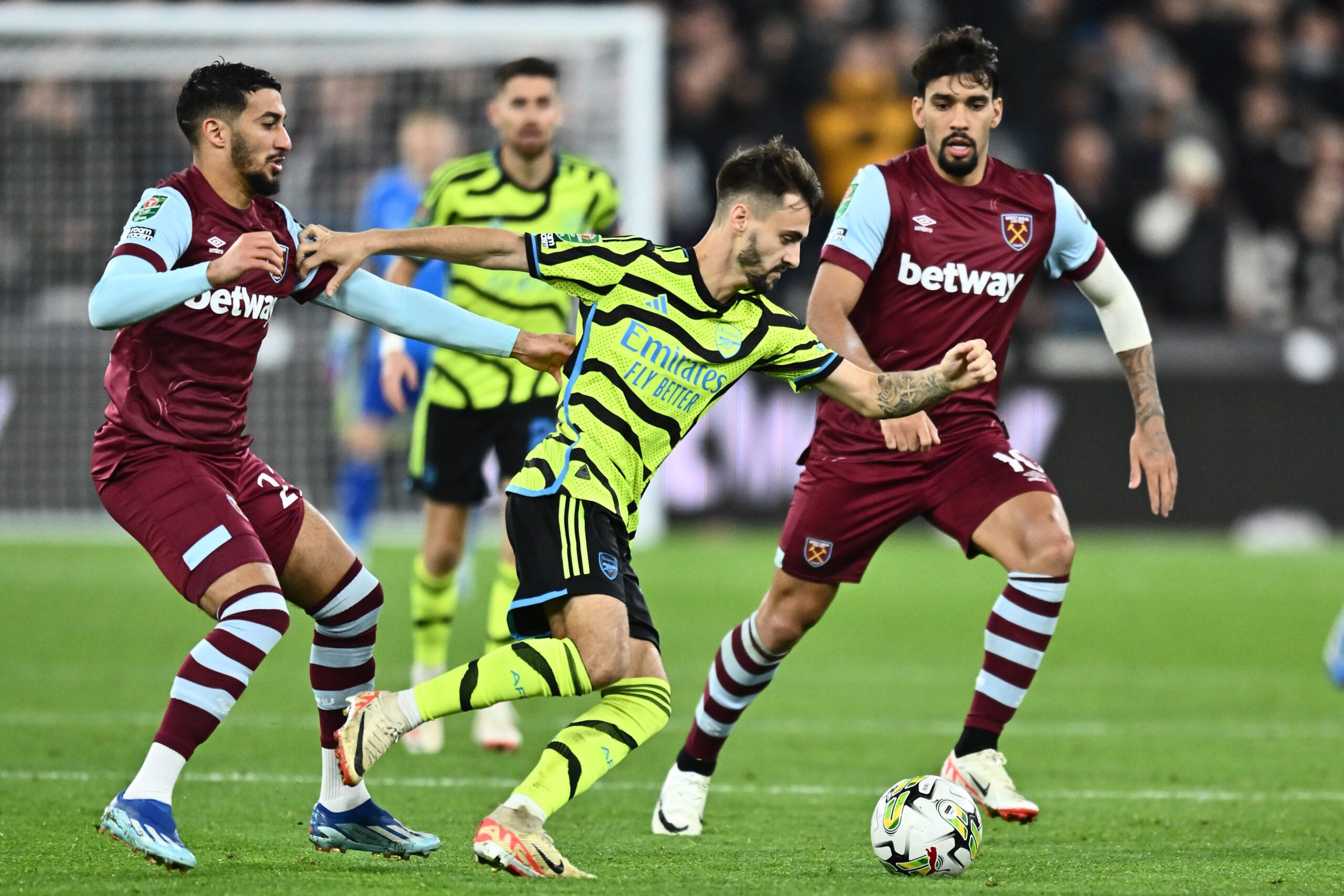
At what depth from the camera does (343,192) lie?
13883mm

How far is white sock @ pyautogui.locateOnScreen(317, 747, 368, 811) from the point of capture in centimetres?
510

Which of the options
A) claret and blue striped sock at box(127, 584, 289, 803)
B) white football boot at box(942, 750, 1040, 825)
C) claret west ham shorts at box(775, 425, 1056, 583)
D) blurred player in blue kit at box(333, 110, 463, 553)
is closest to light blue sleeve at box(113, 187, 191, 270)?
claret and blue striped sock at box(127, 584, 289, 803)

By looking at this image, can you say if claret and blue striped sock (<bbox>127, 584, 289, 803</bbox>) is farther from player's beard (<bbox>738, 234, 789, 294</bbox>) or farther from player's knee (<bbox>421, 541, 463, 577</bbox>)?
player's knee (<bbox>421, 541, 463, 577</bbox>)

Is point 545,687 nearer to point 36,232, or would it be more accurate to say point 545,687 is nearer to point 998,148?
point 36,232

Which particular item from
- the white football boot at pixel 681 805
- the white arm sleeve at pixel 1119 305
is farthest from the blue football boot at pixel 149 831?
the white arm sleeve at pixel 1119 305

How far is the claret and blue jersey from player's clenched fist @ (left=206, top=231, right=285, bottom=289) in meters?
2.00

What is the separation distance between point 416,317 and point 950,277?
185 centimetres

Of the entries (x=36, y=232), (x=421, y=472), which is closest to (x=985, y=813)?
(x=421, y=472)

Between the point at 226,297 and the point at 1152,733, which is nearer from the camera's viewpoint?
the point at 226,297

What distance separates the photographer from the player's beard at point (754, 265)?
16.2ft

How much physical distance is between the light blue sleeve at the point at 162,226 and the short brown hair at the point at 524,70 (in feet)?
9.78

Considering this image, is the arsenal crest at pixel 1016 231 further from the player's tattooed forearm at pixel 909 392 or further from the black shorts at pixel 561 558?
the black shorts at pixel 561 558

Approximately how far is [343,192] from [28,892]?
33.0 feet

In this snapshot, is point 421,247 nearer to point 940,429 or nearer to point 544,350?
point 544,350
